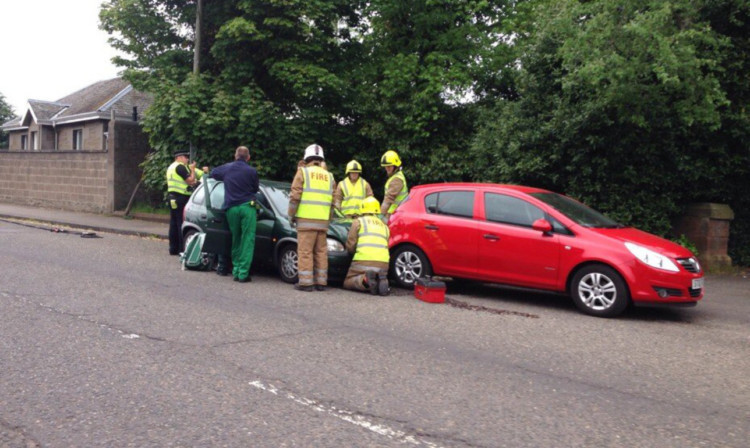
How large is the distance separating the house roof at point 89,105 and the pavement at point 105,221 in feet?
45.4

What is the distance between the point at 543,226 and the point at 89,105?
3647 cm

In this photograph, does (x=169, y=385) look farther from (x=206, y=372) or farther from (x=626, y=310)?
(x=626, y=310)

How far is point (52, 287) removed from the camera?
8.59 m

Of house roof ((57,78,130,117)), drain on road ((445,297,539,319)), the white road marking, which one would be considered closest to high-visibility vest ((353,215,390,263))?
drain on road ((445,297,539,319))

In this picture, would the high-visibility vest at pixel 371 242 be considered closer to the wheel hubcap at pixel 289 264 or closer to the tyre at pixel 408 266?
the tyre at pixel 408 266

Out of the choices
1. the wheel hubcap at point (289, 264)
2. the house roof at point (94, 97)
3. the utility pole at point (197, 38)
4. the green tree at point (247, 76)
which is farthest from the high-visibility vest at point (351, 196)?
the house roof at point (94, 97)

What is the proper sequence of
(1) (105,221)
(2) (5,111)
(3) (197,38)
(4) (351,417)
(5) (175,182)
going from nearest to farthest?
(4) (351,417)
(5) (175,182)
(3) (197,38)
(1) (105,221)
(2) (5,111)

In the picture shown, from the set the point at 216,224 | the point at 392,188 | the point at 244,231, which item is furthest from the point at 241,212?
the point at 392,188

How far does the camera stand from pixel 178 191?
12.6m

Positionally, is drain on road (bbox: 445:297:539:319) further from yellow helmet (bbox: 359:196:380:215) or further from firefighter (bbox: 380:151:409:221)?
firefighter (bbox: 380:151:409:221)

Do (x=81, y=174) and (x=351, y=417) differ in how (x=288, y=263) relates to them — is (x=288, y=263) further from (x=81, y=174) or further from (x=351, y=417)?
(x=81, y=174)

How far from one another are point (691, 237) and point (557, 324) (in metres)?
6.70

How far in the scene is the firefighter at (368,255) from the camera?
9242mm

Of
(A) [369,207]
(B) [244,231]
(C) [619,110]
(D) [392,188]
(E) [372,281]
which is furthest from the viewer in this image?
(C) [619,110]
